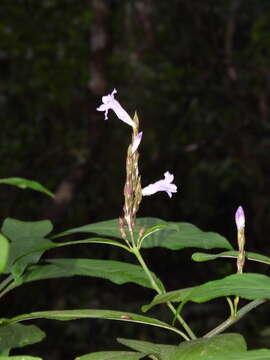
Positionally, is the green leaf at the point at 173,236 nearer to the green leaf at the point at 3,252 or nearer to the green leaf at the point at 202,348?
the green leaf at the point at 202,348

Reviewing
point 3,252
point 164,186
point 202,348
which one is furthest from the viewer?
point 164,186

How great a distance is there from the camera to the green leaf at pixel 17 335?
3.35ft

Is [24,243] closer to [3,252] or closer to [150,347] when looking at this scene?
[150,347]

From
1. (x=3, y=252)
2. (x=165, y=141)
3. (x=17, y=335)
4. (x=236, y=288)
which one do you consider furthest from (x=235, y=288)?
(x=165, y=141)

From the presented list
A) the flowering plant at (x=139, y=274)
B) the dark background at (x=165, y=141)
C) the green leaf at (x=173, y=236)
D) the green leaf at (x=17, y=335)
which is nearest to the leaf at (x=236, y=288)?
the flowering plant at (x=139, y=274)

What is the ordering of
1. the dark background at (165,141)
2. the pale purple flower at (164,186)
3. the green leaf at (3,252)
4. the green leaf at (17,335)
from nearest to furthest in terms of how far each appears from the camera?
the green leaf at (3,252), the green leaf at (17,335), the pale purple flower at (164,186), the dark background at (165,141)

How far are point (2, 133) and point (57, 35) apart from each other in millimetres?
988

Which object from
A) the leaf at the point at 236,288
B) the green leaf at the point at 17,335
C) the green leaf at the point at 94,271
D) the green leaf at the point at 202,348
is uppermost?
the green leaf at the point at 94,271

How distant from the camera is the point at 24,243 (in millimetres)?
1150

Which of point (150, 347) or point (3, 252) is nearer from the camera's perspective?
point (3, 252)

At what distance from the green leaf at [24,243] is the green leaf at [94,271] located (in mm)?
50

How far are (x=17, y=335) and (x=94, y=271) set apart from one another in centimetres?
16

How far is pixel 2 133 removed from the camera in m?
5.54

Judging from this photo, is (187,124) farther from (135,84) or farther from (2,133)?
(2,133)
